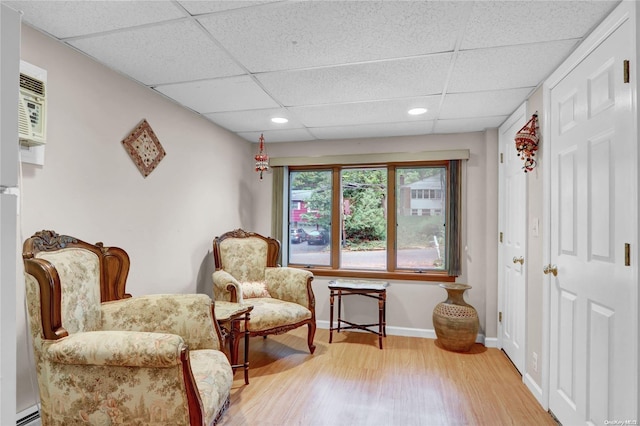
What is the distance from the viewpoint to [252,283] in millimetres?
3312

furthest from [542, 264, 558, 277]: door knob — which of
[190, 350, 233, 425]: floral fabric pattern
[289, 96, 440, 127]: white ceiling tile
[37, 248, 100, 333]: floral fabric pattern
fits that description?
[37, 248, 100, 333]: floral fabric pattern

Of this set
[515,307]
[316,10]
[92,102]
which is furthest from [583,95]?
[92,102]

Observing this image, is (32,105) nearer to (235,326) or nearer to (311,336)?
(235,326)

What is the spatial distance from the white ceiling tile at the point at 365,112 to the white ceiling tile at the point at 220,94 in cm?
37

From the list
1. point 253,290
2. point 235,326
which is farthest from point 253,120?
point 235,326

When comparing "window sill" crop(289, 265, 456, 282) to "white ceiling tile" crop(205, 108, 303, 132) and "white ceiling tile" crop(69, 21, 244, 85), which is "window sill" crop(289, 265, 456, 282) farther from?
"white ceiling tile" crop(69, 21, 244, 85)

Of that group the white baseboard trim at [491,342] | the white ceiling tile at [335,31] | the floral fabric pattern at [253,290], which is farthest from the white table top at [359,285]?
the white ceiling tile at [335,31]

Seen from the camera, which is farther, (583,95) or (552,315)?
(552,315)

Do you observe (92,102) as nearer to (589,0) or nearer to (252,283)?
(252,283)

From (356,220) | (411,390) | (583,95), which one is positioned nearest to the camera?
(583,95)

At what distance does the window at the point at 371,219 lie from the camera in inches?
149

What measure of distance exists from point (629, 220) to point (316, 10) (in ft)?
5.51

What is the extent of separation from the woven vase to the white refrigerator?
3.24 m

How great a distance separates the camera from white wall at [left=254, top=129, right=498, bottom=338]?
3.45 meters
